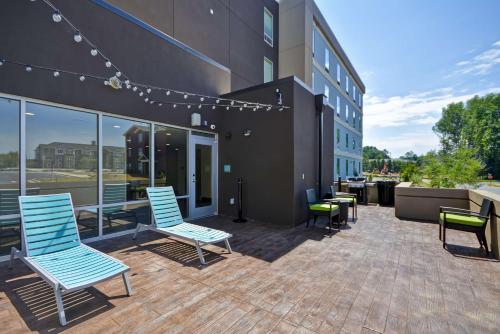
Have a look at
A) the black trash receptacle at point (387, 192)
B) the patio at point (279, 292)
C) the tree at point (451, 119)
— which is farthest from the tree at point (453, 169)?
the tree at point (451, 119)

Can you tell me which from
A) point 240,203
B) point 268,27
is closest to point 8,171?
point 240,203

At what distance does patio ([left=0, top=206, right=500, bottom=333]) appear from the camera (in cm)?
214

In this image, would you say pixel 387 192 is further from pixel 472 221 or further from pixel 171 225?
pixel 171 225

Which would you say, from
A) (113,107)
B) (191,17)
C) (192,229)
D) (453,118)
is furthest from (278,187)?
(453,118)

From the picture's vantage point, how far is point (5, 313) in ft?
7.45

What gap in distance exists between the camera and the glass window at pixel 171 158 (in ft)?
18.0

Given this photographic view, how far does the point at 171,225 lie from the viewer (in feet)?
14.7

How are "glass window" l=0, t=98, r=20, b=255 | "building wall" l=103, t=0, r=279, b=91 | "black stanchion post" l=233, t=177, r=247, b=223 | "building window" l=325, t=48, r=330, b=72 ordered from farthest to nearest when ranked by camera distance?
"building window" l=325, t=48, r=330, b=72, "building wall" l=103, t=0, r=279, b=91, "black stanchion post" l=233, t=177, r=247, b=223, "glass window" l=0, t=98, r=20, b=255

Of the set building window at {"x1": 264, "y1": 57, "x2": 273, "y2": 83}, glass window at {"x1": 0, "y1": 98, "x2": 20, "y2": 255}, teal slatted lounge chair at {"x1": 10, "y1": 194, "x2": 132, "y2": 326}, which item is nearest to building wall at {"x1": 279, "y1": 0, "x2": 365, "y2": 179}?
building window at {"x1": 264, "y1": 57, "x2": 273, "y2": 83}

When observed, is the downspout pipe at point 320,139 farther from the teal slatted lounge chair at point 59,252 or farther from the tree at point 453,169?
the teal slatted lounge chair at point 59,252

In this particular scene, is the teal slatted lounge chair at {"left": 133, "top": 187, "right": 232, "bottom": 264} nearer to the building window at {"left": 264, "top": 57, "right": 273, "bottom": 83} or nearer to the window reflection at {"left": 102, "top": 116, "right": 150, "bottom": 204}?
the window reflection at {"left": 102, "top": 116, "right": 150, "bottom": 204}

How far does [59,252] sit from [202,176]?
3.81 m

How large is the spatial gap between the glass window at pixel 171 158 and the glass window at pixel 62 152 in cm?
131

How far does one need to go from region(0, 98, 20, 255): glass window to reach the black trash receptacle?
9901 millimetres
